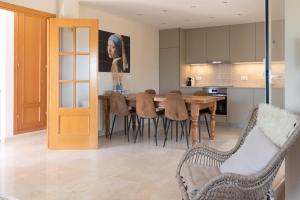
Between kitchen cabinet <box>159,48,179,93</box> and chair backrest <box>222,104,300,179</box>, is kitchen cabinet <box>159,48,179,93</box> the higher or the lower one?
the higher one

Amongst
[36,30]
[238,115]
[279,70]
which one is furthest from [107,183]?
[238,115]

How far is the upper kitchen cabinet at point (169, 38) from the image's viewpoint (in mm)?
8070

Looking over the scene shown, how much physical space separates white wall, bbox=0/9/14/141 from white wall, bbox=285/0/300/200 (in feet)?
16.6

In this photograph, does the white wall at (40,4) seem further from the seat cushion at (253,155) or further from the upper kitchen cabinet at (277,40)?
the seat cushion at (253,155)

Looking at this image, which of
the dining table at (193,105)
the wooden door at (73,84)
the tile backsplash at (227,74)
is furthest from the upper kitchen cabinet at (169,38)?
the wooden door at (73,84)

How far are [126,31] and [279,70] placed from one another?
475 cm

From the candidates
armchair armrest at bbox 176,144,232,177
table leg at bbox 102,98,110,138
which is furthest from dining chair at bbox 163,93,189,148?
armchair armrest at bbox 176,144,232,177

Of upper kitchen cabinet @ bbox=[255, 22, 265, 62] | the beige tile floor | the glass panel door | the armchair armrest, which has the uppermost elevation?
upper kitchen cabinet @ bbox=[255, 22, 265, 62]

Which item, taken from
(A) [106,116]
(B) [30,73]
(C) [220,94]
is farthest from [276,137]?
(C) [220,94]

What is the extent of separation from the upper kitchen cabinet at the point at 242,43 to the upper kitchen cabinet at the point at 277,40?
190 inches

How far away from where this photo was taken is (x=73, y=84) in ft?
16.3

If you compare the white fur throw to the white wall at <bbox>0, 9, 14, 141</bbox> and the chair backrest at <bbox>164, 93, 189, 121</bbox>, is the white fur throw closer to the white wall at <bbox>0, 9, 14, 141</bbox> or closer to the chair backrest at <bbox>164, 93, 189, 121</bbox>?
the chair backrest at <bbox>164, 93, 189, 121</bbox>

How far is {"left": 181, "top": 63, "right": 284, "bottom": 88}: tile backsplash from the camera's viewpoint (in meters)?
7.63

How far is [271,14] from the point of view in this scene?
284 centimetres
